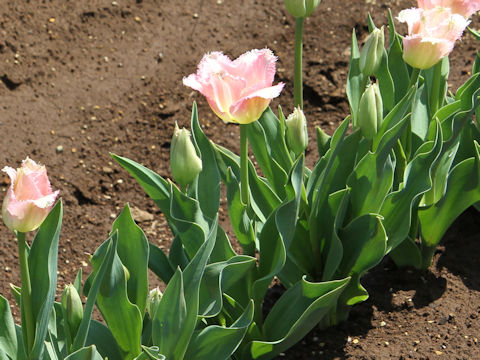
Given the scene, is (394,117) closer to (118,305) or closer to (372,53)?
(372,53)

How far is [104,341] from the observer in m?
1.75

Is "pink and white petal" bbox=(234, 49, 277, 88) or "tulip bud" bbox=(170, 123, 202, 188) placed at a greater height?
"pink and white petal" bbox=(234, 49, 277, 88)

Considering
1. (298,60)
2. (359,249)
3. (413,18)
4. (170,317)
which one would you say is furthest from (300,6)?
(170,317)

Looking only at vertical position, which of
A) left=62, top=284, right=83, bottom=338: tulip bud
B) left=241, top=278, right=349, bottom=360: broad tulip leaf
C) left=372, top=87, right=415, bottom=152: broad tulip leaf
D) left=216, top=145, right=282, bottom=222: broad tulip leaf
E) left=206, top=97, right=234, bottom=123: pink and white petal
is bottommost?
left=241, top=278, right=349, bottom=360: broad tulip leaf

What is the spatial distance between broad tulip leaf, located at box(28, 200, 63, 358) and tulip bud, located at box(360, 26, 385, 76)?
81 centimetres

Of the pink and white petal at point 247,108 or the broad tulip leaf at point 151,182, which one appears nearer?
the pink and white petal at point 247,108

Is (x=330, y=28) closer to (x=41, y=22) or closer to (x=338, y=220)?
(x=41, y=22)

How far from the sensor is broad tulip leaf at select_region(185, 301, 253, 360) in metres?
1.66

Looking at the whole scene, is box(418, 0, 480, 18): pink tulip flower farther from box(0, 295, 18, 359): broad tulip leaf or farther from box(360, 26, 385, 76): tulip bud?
box(0, 295, 18, 359): broad tulip leaf

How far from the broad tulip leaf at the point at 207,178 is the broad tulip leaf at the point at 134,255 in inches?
7.7

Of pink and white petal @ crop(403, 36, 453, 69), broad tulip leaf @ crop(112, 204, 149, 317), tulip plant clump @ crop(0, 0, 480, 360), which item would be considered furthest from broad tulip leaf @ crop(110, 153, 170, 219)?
pink and white petal @ crop(403, 36, 453, 69)

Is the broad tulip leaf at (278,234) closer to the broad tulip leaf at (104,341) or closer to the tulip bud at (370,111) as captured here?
the tulip bud at (370,111)

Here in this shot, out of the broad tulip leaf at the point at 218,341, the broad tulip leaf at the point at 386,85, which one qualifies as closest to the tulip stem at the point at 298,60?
the broad tulip leaf at the point at 386,85

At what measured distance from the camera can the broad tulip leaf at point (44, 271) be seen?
150 cm
